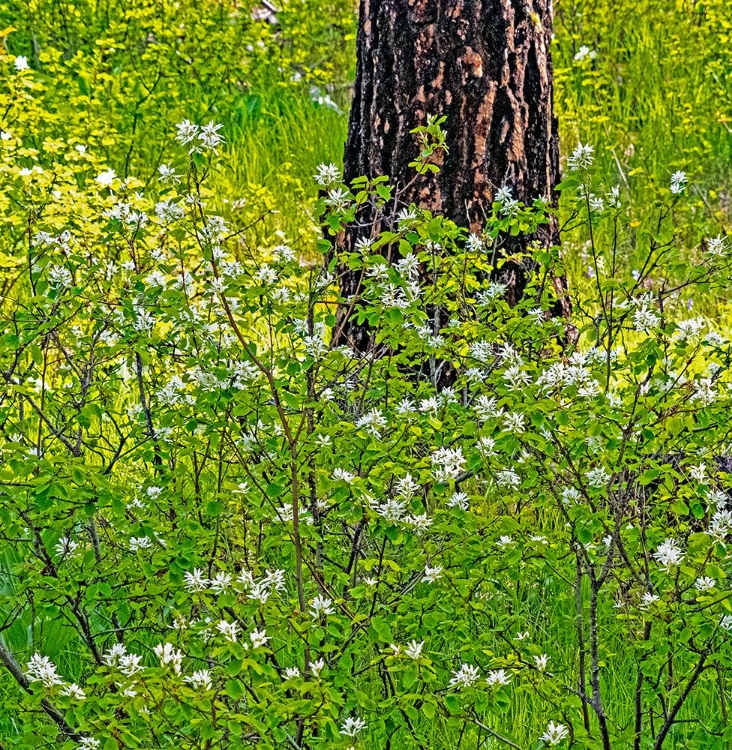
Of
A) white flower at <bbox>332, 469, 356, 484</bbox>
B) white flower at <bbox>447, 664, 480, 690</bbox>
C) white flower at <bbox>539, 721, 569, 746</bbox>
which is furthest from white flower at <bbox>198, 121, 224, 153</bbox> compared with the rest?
white flower at <bbox>539, 721, 569, 746</bbox>

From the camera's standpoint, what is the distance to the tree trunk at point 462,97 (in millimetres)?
3703

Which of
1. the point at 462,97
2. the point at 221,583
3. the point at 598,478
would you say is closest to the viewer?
the point at 221,583

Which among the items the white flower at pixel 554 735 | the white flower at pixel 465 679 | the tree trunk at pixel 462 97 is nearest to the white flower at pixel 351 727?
the white flower at pixel 465 679

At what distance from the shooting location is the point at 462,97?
3727 millimetres

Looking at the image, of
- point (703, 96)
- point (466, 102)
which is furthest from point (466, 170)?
point (703, 96)

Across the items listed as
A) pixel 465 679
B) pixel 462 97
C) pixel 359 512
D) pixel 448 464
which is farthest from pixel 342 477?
pixel 462 97

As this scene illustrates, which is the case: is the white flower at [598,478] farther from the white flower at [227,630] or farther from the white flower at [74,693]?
the white flower at [74,693]

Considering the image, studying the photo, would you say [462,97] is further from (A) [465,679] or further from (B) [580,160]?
(A) [465,679]

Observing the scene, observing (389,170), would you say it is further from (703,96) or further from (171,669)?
(703,96)

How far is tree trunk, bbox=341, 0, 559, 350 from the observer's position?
3.70m

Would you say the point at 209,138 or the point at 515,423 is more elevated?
the point at 209,138

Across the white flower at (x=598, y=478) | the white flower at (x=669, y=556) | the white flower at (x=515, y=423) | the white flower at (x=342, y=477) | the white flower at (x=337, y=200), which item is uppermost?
the white flower at (x=337, y=200)

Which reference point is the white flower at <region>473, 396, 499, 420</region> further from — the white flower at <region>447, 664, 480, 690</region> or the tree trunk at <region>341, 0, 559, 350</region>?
the tree trunk at <region>341, 0, 559, 350</region>

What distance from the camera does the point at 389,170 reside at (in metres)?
3.80
